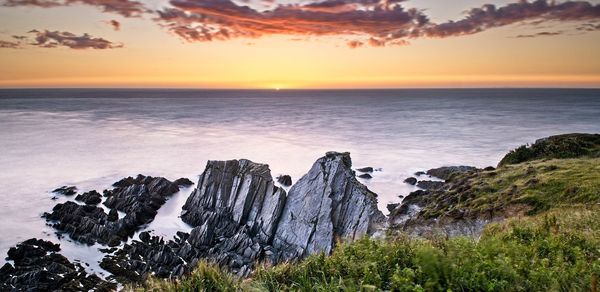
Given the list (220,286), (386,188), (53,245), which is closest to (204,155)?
(386,188)

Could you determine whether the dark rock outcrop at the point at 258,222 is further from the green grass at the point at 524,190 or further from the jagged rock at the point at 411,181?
the jagged rock at the point at 411,181

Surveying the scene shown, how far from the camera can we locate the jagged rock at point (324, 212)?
1244 inches

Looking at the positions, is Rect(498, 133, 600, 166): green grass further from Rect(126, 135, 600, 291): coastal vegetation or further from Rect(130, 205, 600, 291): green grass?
Rect(130, 205, 600, 291): green grass

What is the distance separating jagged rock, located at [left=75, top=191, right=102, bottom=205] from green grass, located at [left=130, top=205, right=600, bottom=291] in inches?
1545

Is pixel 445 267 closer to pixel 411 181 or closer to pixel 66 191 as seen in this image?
pixel 411 181

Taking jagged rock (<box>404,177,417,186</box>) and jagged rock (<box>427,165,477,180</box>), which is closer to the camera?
jagged rock (<box>404,177,417,186</box>)

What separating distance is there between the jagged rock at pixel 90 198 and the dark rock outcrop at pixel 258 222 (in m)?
11.1

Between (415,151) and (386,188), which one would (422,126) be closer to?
(415,151)

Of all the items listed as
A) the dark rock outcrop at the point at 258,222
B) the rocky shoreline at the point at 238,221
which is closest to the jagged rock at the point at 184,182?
the rocky shoreline at the point at 238,221

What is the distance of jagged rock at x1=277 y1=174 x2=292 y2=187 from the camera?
52.2 m

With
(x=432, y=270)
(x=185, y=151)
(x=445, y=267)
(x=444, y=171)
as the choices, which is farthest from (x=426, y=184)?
(x=185, y=151)

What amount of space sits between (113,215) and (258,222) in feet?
46.9

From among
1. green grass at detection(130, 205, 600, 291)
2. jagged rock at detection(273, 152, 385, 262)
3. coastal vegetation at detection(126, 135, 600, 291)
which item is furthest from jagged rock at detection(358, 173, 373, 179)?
green grass at detection(130, 205, 600, 291)

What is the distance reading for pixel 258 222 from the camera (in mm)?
35094
